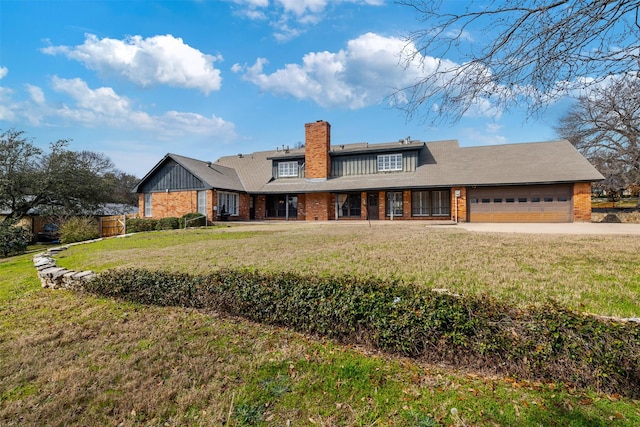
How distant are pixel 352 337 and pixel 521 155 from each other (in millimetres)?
22011

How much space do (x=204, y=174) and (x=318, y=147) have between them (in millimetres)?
8431

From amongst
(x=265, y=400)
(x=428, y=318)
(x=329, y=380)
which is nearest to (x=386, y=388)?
(x=329, y=380)

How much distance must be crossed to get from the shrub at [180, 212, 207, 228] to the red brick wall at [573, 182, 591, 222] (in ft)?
71.2

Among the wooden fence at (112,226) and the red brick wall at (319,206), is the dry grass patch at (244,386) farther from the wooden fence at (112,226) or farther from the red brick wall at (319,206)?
the red brick wall at (319,206)

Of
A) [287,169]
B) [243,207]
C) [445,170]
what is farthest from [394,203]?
[243,207]

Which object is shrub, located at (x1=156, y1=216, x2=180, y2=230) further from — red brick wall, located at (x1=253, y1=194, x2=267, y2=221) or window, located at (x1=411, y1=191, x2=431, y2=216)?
window, located at (x1=411, y1=191, x2=431, y2=216)

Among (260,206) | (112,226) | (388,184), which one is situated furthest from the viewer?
(260,206)

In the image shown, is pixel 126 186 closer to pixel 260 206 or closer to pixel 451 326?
pixel 260 206

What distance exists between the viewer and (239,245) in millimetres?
9703

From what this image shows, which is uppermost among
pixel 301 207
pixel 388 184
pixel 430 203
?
pixel 388 184

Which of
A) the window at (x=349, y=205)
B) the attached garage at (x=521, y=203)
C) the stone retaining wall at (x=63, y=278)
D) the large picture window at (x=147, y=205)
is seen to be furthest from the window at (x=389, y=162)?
the stone retaining wall at (x=63, y=278)

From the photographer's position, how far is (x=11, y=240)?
1541cm

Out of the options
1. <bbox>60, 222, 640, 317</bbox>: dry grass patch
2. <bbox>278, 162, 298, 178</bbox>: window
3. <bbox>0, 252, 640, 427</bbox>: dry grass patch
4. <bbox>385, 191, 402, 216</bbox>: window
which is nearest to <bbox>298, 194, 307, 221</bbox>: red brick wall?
<bbox>278, 162, 298, 178</bbox>: window

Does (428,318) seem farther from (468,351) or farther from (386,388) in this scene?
(386,388)
